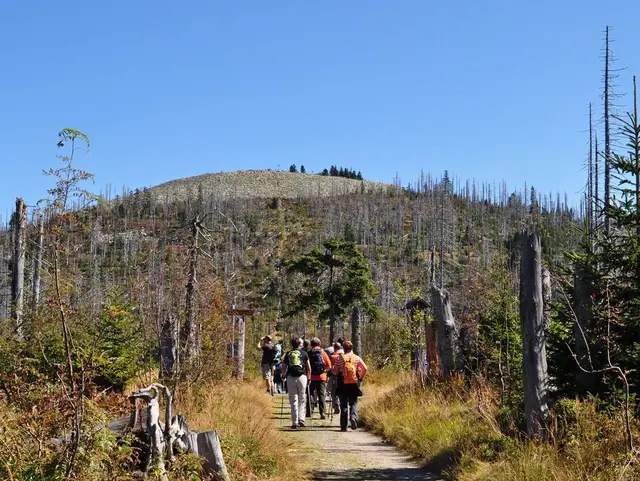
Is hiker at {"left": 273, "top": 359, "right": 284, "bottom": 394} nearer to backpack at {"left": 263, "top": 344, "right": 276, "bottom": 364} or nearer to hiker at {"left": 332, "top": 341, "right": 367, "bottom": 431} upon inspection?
backpack at {"left": 263, "top": 344, "right": 276, "bottom": 364}

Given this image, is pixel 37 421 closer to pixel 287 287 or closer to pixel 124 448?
pixel 124 448

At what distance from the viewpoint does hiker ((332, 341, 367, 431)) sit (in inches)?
496

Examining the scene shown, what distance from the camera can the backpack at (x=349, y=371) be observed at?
1259 centimetres

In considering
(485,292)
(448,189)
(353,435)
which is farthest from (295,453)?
(448,189)

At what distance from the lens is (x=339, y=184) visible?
187250mm

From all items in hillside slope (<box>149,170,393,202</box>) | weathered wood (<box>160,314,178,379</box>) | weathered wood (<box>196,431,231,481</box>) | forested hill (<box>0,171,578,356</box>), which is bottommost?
weathered wood (<box>196,431,231,481</box>)

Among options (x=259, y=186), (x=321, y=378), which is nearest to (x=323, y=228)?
(x=259, y=186)

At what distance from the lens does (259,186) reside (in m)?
181

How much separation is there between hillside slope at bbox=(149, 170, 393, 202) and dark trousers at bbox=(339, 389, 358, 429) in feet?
497

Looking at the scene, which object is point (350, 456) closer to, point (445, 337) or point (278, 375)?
point (445, 337)

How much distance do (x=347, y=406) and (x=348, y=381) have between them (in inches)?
18.7

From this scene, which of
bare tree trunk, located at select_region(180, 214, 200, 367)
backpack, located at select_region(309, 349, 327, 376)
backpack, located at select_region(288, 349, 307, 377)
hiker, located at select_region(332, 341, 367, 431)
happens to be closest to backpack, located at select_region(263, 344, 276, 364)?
backpack, located at select_region(309, 349, 327, 376)

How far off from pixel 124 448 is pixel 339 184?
182489 mm

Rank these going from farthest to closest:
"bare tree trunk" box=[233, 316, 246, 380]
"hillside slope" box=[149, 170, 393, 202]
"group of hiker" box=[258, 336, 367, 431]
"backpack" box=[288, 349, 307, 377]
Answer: "hillside slope" box=[149, 170, 393, 202] < "bare tree trunk" box=[233, 316, 246, 380] < "backpack" box=[288, 349, 307, 377] < "group of hiker" box=[258, 336, 367, 431]
